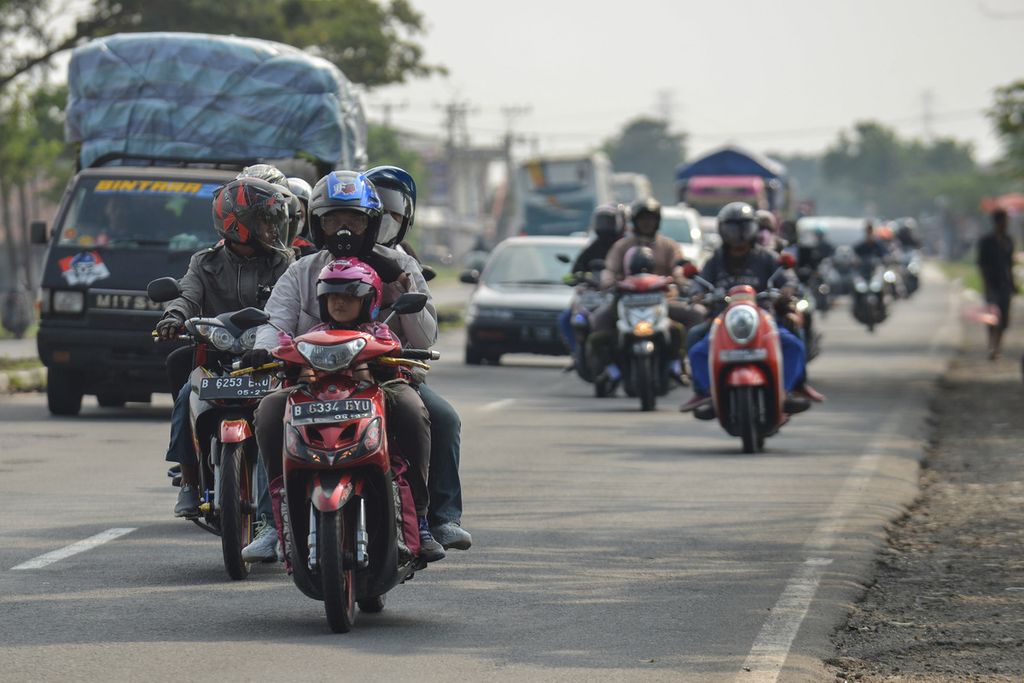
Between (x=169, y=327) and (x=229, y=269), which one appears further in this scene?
(x=229, y=269)

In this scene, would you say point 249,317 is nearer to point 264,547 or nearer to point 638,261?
point 264,547

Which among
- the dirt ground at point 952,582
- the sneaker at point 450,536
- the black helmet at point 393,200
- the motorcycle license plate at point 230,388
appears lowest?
the dirt ground at point 952,582

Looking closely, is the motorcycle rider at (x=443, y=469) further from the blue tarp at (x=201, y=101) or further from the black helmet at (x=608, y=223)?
the black helmet at (x=608, y=223)

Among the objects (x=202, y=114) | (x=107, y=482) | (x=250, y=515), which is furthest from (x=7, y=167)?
(x=250, y=515)

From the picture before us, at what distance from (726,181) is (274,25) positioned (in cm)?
1883

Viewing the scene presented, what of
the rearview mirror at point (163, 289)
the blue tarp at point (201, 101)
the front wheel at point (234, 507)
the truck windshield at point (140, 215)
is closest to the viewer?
the front wheel at point (234, 507)

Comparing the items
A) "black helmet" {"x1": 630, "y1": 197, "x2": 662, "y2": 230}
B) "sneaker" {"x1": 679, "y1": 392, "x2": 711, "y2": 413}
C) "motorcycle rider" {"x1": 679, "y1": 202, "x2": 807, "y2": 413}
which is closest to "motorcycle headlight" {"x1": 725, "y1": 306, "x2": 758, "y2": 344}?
"motorcycle rider" {"x1": 679, "y1": 202, "x2": 807, "y2": 413}

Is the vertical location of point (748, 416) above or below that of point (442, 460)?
below

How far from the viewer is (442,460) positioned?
7.96 m

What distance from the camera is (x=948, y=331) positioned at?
38.6 m

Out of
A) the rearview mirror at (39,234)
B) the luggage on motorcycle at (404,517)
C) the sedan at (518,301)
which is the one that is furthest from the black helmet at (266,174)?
the sedan at (518,301)

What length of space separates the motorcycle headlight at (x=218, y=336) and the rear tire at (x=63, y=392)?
27.6 feet

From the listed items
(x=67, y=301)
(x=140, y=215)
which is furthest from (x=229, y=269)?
(x=140, y=215)

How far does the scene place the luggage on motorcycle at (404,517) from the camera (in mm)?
7672
